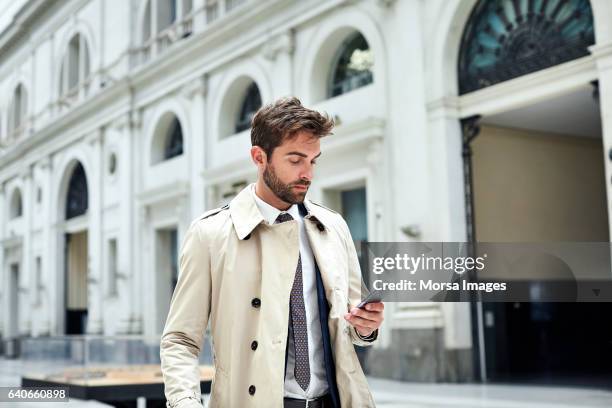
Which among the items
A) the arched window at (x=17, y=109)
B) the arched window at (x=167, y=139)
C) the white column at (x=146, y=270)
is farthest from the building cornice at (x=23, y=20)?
the white column at (x=146, y=270)

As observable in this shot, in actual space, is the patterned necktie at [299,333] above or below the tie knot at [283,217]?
below

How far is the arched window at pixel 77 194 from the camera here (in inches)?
1200

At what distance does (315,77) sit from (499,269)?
15.0 m

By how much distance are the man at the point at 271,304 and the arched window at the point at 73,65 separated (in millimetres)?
29023

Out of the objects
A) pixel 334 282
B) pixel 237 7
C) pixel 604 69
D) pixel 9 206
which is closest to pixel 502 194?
pixel 604 69

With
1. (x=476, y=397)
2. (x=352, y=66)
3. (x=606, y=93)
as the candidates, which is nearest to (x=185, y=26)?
(x=352, y=66)

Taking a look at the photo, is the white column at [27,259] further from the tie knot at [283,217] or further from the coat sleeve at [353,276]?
the tie knot at [283,217]

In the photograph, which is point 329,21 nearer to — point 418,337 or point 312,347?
point 418,337

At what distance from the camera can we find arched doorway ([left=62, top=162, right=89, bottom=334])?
30859 mm

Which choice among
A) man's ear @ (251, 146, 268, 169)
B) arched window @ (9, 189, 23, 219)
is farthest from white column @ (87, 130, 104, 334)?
man's ear @ (251, 146, 268, 169)

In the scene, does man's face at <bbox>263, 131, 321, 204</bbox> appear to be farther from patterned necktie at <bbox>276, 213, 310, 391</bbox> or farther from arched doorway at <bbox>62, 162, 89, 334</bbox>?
arched doorway at <bbox>62, 162, 89, 334</bbox>

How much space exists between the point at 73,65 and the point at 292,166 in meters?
30.6

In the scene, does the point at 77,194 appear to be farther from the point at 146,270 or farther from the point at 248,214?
the point at 248,214

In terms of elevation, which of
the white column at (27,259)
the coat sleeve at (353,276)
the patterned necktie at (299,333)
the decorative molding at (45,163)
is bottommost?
the patterned necktie at (299,333)
